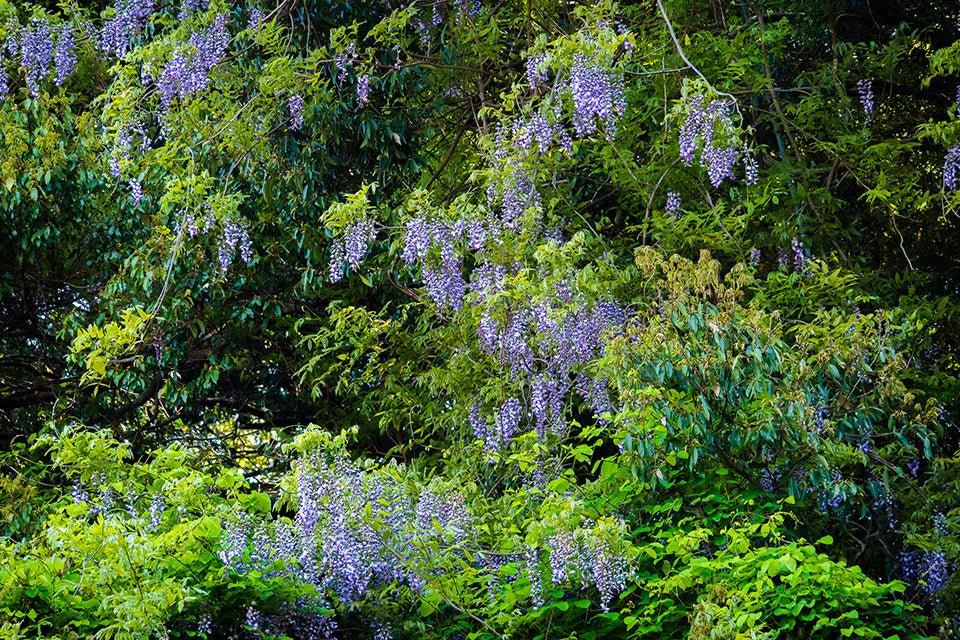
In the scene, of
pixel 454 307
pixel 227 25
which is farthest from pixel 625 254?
pixel 227 25

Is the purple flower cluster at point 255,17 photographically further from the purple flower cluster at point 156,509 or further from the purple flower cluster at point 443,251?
the purple flower cluster at point 156,509

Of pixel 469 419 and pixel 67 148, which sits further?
pixel 67 148

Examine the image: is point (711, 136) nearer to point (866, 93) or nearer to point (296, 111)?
point (866, 93)

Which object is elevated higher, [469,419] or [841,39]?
[841,39]

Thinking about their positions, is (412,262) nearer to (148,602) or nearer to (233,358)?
(233,358)

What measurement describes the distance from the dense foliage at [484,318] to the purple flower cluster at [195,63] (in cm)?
3

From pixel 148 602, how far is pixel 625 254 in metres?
3.33

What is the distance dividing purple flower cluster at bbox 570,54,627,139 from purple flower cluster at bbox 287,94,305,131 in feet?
5.69

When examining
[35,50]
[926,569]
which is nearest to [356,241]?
[35,50]

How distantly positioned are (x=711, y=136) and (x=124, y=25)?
3.60m

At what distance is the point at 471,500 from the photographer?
6.23m

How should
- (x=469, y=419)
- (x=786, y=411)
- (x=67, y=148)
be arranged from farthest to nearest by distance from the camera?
(x=67, y=148)
(x=469, y=419)
(x=786, y=411)

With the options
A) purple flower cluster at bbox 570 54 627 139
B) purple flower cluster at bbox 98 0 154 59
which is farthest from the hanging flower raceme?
purple flower cluster at bbox 98 0 154 59

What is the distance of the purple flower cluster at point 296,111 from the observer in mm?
7637
